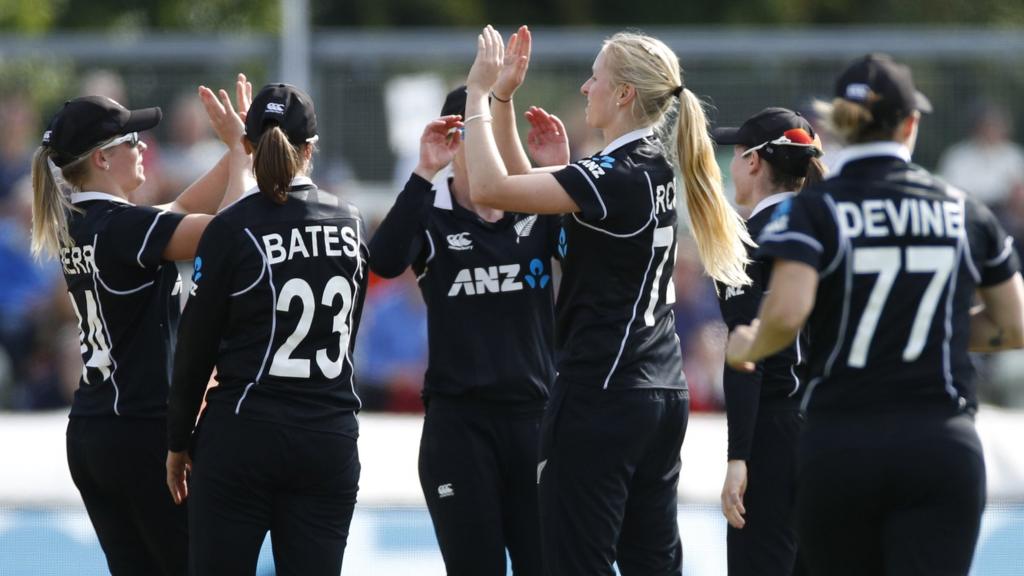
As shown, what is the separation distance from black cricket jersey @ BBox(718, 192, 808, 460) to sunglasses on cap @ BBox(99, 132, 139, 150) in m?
1.98

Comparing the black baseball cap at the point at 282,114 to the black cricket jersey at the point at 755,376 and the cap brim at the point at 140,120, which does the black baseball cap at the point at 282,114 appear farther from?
the black cricket jersey at the point at 755,376

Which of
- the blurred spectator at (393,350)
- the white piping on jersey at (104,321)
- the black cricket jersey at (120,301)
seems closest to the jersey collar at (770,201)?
the black cricket jersey at (120,301)

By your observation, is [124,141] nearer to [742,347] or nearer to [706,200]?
[706,200]

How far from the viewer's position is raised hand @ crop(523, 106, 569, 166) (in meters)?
4.89

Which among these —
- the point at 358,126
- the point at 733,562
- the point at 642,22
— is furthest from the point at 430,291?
the point at 642,22

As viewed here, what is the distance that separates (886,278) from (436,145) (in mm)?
1771

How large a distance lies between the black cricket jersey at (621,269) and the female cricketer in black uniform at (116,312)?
1175mm

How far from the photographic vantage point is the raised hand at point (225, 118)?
15.1ft

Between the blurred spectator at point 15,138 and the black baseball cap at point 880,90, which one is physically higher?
the black baseball cap at point 880,90

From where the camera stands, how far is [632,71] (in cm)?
431

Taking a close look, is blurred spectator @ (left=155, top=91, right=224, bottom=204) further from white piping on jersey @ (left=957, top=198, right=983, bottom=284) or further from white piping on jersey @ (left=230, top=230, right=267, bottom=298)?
white piping on jersey @ (left=957, top=198, right=983, bottom=284)

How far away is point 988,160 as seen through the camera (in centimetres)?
997

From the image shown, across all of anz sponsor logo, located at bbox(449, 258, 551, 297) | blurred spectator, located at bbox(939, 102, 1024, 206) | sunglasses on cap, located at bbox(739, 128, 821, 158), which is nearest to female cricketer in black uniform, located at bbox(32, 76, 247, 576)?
anz sponsor logo, located at bbox(449, 258, 551, 297)

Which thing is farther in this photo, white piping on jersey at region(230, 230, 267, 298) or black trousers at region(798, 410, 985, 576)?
white piping on jersey at region(230, 230, 267, 298)
